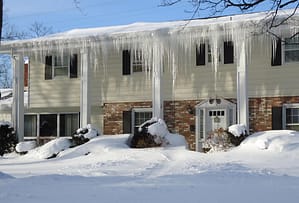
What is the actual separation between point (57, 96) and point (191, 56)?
6574 mm

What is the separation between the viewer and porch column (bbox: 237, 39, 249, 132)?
1945 cm

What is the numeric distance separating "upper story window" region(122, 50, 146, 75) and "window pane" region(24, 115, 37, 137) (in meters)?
5.43

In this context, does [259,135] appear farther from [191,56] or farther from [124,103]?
[124,103]

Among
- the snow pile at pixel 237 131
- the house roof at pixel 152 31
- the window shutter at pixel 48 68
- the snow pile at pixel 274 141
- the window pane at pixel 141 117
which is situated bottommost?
the snow pile at pixel 274 141

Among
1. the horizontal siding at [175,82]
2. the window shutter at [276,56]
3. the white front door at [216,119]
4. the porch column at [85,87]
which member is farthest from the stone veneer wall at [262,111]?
the porch column at [85,87]

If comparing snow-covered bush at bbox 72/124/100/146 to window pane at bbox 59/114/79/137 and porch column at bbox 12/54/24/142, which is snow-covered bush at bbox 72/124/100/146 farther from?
window pane at bbox 59/114/79/137

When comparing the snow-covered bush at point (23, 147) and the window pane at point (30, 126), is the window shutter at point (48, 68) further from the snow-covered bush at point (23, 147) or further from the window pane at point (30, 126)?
the snow-covered bush at point (23, 147)

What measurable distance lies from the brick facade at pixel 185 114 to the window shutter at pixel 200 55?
1571 mm

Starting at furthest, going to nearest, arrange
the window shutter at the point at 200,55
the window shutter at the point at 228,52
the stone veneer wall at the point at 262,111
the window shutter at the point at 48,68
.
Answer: the window shutter at the point at 48,68
the window shutter at the point at 200,55
the window shutter at the point at 228,52
the stone veneer wall at the point at 262,111

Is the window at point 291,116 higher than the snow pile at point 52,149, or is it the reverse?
the window at point 291,116

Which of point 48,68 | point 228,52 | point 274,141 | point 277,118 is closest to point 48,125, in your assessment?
point 48,68

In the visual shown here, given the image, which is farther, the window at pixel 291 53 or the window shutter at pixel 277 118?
the window shutter at pixel 277 118

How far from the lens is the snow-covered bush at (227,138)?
18.2 meters

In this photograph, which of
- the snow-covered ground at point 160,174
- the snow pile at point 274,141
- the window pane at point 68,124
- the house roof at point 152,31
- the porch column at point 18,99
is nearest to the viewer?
the snow-covered ground at point 160,174
